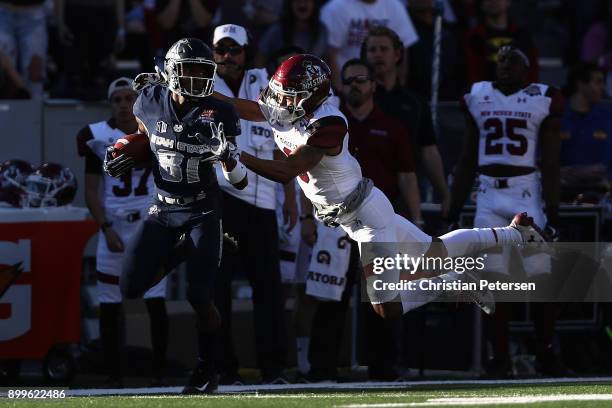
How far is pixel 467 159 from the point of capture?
366 inches

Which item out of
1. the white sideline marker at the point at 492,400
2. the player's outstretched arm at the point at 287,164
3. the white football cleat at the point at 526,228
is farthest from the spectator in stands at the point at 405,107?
the white sideline marker at the point at 492,400

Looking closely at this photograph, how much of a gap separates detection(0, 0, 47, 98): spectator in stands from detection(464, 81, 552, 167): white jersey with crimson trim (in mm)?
3512

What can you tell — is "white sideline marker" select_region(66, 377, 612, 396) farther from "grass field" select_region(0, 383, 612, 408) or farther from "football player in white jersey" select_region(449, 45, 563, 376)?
"football player in white jersey" select_region(449, 45, 563, 376)

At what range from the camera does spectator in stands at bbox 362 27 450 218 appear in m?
9.23

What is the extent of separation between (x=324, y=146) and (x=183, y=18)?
3.90 meters

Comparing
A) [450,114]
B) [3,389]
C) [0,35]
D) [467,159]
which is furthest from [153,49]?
[3,389]

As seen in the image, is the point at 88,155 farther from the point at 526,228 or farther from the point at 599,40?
the point at 599,40

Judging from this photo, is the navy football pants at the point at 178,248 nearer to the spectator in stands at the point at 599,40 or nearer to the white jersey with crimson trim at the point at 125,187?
the white jersey with crimson trim at the point at 125,187

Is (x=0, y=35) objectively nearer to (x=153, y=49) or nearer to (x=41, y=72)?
(x=41, y=72)

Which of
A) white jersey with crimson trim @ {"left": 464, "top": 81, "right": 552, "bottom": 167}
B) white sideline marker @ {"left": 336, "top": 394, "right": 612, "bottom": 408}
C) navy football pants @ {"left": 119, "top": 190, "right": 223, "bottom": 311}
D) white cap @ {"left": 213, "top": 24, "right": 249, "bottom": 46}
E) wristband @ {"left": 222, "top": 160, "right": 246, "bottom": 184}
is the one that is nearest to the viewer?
white sideline marker @ {"left": 336, "top": 394, "right": 612, "bottom": 408}

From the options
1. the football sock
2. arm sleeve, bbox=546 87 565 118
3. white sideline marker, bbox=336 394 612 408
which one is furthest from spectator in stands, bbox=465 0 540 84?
white sideline marker, bbox=336 394 612 408

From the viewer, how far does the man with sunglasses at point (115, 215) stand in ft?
28.6

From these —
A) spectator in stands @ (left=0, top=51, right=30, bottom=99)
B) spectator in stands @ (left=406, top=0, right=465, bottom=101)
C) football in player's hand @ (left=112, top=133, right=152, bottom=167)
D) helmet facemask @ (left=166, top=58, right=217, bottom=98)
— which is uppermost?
spectator in stands @ (left=406, top=0, right=465, bottom=101)

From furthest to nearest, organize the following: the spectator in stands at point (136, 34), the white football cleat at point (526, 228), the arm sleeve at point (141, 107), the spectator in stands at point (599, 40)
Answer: the spectator in stands at point (599, 40)
the spectator in stands at point (136, 34)
the white football cleat at point (526, 228)
the arm sleeve at point (141, 107)
